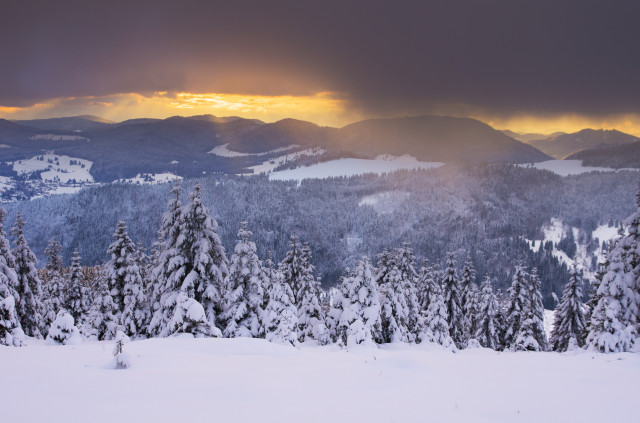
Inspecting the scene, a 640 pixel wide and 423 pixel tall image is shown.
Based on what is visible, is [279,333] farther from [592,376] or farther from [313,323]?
[592,376]

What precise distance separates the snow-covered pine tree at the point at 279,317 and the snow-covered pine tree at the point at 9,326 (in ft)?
40.1

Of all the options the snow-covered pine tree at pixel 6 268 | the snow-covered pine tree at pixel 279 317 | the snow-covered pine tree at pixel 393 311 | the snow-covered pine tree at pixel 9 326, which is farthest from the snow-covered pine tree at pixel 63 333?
the snow-covered pine tree at pixel 393 311

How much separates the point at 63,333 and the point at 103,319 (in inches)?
541

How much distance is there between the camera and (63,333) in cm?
1598

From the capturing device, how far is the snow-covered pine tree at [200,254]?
77.8 feet

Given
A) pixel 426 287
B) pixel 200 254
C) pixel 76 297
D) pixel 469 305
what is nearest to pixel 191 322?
pixel 200 254

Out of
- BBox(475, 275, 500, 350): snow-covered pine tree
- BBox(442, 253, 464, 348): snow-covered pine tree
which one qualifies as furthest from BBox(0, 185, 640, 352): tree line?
BBox(442, 253, 464, 348): snow-covered pine tree

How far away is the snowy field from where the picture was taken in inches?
301

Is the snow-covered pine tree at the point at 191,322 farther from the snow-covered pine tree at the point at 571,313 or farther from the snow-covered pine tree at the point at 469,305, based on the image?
the snow-covered pine tree at the point at 469,305

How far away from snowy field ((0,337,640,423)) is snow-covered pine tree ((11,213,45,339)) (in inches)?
857

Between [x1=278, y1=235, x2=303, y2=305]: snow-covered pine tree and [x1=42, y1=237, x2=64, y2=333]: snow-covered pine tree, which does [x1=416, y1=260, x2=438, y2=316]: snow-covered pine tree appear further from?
[x1=42, y1=237, x2=64, y2=333]: snow-covered pine tree

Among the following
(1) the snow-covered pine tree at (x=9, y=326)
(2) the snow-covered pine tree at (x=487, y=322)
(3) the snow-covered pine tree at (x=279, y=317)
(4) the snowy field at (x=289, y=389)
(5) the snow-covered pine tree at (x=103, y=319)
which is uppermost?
(4) the snowy field at (x=289, y=389)

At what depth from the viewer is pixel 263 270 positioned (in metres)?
29.1

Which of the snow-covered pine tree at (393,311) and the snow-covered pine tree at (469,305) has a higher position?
the snow-covered pine tree at (393,311)
